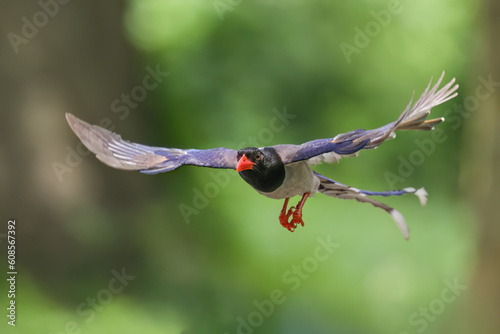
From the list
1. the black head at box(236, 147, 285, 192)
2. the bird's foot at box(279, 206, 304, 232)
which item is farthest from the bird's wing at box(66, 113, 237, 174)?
the bird's foot at box(279, 206, 304, 232)

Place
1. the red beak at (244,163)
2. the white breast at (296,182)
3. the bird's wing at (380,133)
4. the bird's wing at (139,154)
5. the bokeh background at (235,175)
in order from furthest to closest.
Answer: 1. the bokeh background at (235,175)
2. the bird's wing at (139,154)
3. the white breast at (296,182)
4. the red beak at (244,163)
5. the bird's wing at (380,133)

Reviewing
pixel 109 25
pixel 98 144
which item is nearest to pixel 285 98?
pixel 109 25

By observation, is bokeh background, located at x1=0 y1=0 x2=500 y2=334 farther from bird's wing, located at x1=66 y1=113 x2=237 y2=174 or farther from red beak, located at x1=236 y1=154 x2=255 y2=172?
red beak, located at x1=236 y1=154 x2=255 y2=172

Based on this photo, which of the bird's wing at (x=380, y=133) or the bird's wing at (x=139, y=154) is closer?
the bird's wing at (x=380, y=133)

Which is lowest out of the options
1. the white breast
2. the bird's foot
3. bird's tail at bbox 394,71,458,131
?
bird's tail at bbox 394,71,458,131

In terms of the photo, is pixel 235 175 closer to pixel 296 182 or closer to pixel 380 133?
pixel 296 182

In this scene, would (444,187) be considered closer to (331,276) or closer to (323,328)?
(331,276)

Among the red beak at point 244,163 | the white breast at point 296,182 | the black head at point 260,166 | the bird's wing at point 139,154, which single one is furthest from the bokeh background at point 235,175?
the red beak at point 244,163

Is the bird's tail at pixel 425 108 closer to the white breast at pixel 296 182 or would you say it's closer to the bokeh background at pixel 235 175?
the white breast at pixel 296 182

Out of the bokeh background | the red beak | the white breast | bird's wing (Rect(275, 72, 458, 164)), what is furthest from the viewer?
the bokeh background

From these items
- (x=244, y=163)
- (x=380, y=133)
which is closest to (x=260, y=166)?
(x=244, y=163)
